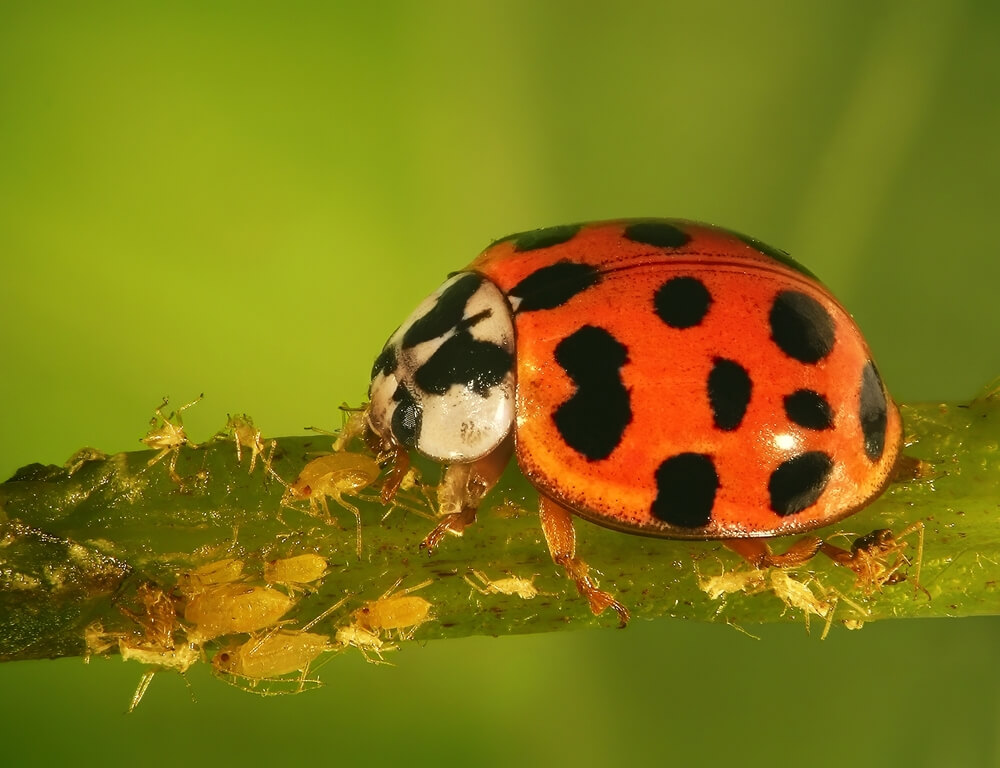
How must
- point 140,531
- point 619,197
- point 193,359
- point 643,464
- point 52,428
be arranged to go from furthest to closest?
point 619,197 → point 193,359 → point 52,428 → point 643,464 → point 140,531

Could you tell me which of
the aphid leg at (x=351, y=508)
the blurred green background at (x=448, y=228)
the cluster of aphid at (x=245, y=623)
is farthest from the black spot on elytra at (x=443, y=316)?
the cluster of aphid at (x=245, y=623)

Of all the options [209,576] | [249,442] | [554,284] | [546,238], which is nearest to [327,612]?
[209,576]

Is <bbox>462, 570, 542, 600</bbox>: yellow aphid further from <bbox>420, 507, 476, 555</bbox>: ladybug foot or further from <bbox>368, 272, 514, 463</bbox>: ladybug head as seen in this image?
<bbox>368, 272, 514, 463</bbox>: ladybug head

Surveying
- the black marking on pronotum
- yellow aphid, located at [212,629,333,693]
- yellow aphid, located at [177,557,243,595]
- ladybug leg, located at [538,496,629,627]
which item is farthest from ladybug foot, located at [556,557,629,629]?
the black marking on pronotum

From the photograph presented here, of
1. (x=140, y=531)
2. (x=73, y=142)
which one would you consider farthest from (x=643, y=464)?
(x=73, y=142)

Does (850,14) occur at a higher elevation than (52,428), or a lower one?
higher

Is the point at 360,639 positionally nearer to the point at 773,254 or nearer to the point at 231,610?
the point at 231,610

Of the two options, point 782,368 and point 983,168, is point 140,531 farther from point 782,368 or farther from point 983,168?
point 983,168
